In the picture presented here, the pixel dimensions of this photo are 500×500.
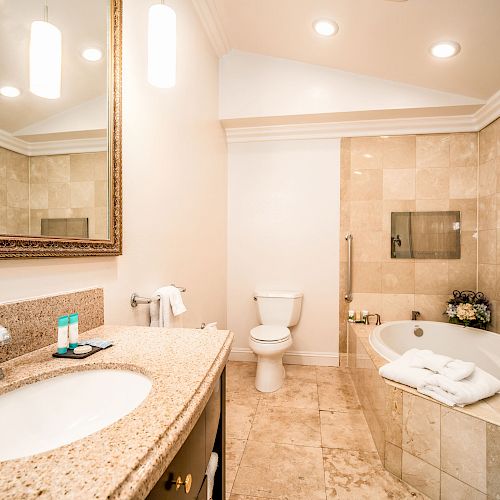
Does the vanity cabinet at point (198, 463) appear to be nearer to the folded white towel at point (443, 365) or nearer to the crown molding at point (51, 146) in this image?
the crown molding at point (51, 146)

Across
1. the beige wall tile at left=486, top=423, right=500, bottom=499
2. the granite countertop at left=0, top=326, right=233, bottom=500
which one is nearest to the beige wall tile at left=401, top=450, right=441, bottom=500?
the beige wall tile at left=486, top=423, right=500, bottom=499

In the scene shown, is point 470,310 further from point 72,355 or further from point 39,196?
point 39,196

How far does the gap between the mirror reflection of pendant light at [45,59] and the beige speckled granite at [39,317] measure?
0.61 metres

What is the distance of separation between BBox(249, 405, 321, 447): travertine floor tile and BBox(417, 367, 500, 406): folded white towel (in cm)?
73

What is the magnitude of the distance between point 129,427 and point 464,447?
4.89 ft

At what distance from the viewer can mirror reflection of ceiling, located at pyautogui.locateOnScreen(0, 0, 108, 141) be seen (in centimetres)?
82

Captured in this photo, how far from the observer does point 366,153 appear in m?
2.91

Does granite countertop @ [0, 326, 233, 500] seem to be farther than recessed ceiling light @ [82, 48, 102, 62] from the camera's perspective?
No

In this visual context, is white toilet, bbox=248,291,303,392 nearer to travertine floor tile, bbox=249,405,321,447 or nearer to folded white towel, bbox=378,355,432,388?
travertine floor tile, bbox=249,405,321,447

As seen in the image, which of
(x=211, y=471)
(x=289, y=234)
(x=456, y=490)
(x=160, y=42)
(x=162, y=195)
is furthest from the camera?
(x=289, y=234)

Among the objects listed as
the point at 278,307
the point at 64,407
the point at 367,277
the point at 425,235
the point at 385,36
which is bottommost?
the point at 278,307

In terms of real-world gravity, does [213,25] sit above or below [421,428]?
above

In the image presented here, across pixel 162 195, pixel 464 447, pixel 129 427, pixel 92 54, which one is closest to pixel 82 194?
pixel 92 54

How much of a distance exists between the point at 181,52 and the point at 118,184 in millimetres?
1169
